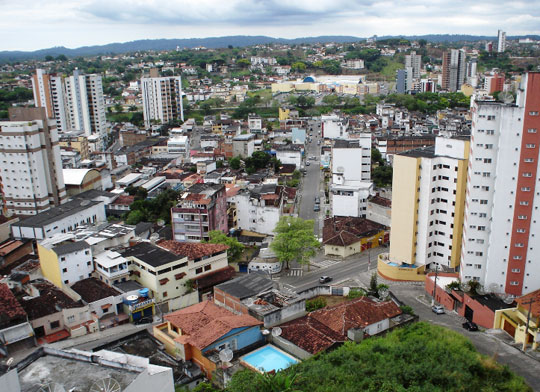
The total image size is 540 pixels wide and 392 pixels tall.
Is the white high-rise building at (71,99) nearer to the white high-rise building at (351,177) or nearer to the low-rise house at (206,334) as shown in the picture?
the white high-rise building at (351,177)

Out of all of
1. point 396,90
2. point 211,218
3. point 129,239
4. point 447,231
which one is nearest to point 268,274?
point 211,218

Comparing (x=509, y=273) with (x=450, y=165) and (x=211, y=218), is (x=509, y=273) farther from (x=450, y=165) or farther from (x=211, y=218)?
(x=211, y=218)

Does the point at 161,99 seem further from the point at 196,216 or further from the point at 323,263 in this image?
the point at 323,263

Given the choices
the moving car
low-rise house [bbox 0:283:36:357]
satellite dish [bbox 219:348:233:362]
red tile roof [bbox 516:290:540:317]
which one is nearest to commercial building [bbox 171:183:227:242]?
the moving car

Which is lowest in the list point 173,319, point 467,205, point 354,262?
point 354,262

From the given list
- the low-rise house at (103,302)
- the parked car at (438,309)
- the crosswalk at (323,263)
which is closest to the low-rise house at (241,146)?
the crosswalk at (323,263)

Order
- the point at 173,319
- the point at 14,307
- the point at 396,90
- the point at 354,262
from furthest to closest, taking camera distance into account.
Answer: the point at 396,90 < the point at 354,262 < the point at 14,307 < the point at 173,319
